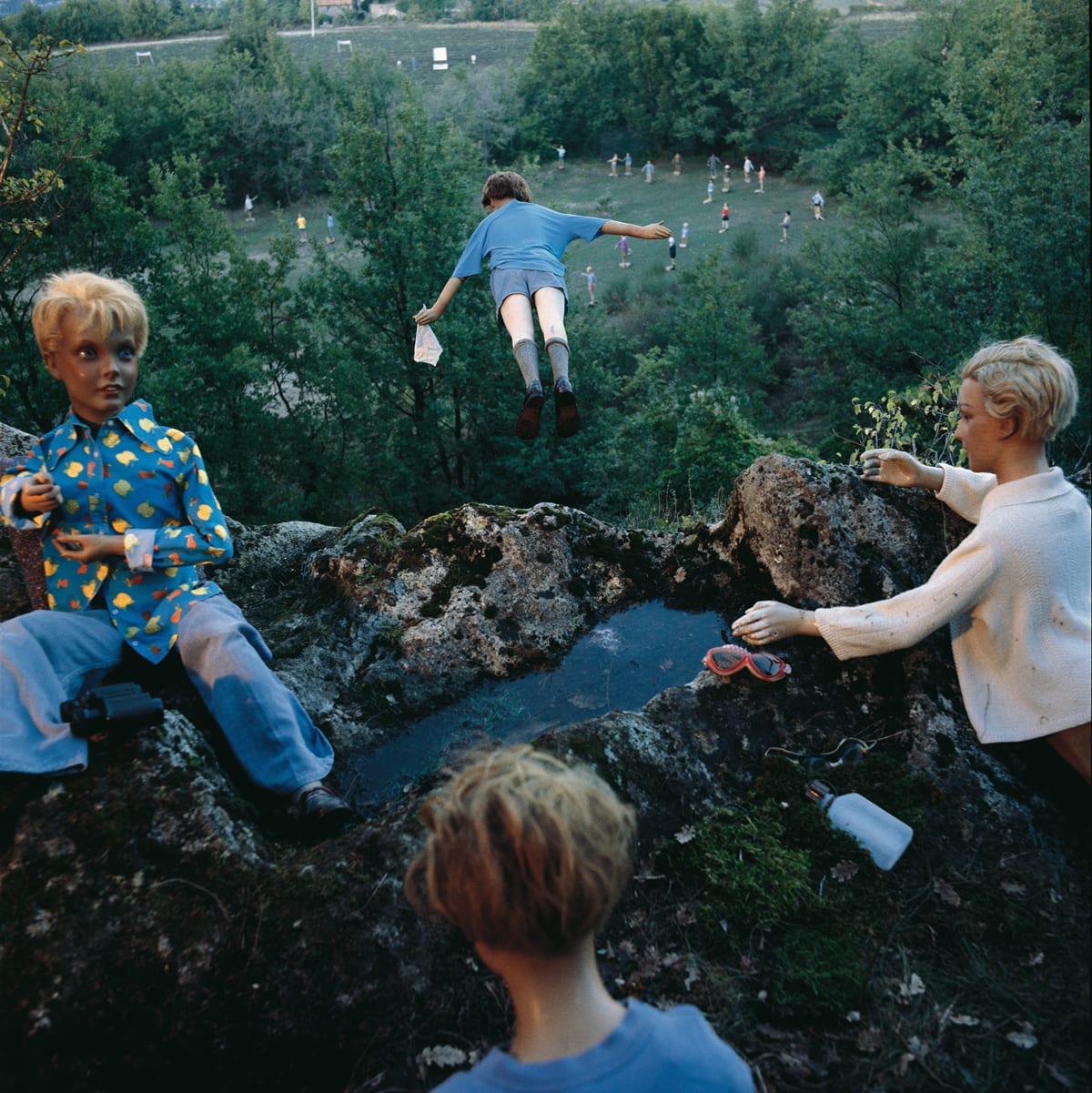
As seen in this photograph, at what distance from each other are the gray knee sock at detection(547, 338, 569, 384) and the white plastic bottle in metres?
3.47

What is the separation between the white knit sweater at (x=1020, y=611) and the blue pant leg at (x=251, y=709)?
95.5 inches

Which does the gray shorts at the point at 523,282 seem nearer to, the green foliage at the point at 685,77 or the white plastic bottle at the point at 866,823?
the white plastic bottle at the point at 866,823

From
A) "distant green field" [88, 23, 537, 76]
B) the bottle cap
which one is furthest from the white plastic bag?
"distant green field" [88, 23, 537, 76]

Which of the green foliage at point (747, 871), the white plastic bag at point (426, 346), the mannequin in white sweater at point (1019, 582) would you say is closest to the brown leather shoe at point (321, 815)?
the green foliage at point (747, 871)

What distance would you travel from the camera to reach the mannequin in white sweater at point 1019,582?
10.9 ft

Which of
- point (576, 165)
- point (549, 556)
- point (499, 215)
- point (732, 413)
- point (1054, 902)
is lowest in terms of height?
point (732, 413)

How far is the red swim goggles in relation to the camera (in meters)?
3.90

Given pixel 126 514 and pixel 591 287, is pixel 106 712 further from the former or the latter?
pixel 591 287

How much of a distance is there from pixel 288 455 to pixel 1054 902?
67.5 ft

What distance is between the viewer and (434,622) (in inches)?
180

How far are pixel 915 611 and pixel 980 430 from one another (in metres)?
→ 0.75

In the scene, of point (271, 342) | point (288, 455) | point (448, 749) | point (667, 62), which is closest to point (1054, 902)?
point (448, 749)

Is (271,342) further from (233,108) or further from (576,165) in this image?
(576,165)

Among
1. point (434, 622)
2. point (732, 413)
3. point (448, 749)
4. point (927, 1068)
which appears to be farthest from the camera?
point (732, 413)
